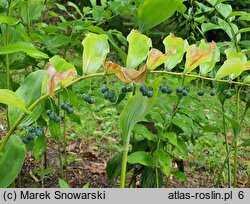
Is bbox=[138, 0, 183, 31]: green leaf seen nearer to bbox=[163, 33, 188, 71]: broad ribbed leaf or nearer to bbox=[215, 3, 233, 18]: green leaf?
bbox=[163, 33, 188, 71]: broad ribbed leaf

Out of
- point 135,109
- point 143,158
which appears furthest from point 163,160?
point 135,109

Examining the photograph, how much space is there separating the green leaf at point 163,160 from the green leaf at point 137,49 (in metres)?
0.64

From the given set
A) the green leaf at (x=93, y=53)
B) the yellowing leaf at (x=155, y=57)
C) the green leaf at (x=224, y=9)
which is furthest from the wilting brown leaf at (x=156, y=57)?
the green leaf at (x=224, y=9)

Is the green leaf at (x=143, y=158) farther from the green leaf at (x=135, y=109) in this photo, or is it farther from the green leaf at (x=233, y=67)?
the green leaf at (x=233, y=67)

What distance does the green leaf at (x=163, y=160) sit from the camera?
5.10 feet

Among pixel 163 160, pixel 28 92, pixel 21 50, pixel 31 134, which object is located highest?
pixel 21 50

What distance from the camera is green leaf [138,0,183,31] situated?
1270mm

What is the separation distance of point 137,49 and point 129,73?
0.39 feet

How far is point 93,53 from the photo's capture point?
1004 mm

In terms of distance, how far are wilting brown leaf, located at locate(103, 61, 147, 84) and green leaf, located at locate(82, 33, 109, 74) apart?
67 mm

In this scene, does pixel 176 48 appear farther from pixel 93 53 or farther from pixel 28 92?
pixel 28 92

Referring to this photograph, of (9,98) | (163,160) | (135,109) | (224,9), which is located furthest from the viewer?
(224,9)
